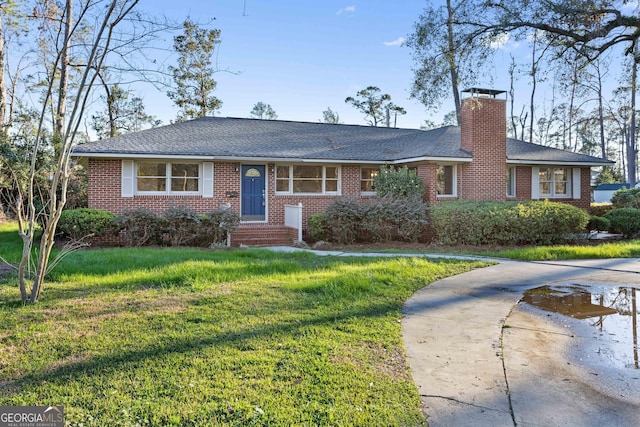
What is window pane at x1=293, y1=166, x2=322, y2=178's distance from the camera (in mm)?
16250

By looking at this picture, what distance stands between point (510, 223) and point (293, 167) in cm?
757

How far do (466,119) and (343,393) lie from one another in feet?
48.6

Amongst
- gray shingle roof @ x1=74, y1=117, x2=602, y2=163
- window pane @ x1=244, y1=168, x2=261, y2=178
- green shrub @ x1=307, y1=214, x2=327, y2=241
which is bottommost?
green shrub @ x1=307, y1=214, x2=327, y2=241

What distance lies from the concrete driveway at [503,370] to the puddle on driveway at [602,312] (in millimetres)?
199

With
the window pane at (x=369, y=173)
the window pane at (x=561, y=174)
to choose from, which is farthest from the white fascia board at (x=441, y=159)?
Result: the window pane at (x=561, y=174)

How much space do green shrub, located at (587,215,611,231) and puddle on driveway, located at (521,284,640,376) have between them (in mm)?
9080

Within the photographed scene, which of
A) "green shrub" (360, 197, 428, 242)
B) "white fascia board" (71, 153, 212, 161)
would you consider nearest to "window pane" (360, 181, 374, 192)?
"green shrub" (360, 197, 428, 242)

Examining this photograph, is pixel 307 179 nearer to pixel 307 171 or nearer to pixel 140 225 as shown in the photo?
pixel 307 171

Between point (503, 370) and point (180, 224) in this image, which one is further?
point (180, 224)

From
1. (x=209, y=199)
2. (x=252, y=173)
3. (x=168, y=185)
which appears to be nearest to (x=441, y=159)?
(x=252, y=173)

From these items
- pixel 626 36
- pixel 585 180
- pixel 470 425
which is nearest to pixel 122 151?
pixel 470 425

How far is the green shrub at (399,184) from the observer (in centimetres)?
1516

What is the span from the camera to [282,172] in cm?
1612

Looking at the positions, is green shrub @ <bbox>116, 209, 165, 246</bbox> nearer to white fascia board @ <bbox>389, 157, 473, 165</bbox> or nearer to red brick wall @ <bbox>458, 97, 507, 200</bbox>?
white fascia board @ <bbox>389, 157, 473, 165</bbox>
